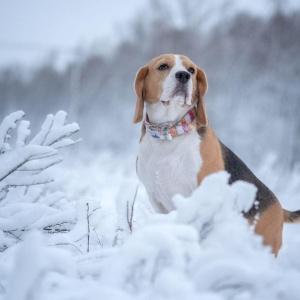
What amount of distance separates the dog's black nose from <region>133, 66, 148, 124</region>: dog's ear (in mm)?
248

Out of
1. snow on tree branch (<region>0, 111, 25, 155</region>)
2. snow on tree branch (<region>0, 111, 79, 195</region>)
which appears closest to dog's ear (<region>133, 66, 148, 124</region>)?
snow on tree branch (<region>0, 111, 79, 195</region>)

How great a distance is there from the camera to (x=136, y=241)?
48cm

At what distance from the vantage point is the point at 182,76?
2115mm

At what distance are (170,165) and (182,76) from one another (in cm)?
47

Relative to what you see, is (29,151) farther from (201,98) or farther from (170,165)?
(201,98)

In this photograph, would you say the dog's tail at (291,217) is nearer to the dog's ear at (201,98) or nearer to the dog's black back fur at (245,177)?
the dog's black back fur at (245,177)

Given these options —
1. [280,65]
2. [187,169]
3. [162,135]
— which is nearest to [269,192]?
[187,169]

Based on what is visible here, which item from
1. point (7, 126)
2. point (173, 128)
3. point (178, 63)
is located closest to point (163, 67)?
point (178, 63)

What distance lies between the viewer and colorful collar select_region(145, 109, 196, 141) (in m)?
2.10

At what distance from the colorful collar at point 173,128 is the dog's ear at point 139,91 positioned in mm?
114

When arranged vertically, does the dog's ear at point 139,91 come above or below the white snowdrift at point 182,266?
above

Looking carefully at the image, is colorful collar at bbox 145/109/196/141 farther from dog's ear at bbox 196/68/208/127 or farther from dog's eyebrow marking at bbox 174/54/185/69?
dog's eyebrow marking at bbox 174/54/185/69

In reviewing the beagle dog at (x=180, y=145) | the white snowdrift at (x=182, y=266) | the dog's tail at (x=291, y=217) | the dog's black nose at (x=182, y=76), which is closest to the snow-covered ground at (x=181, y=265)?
the white snowdrift at (x=182, y=266)

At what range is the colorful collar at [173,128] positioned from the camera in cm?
210
